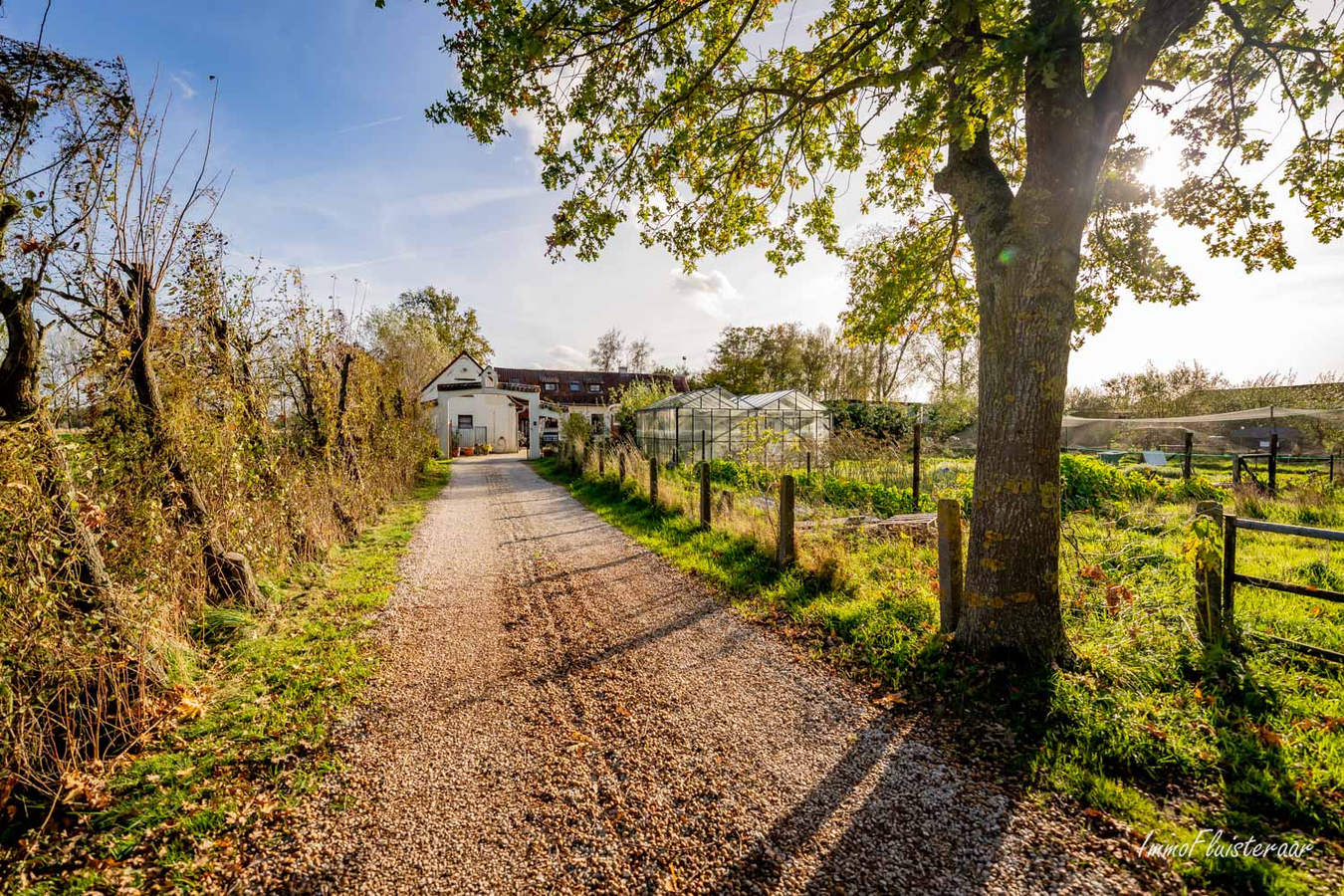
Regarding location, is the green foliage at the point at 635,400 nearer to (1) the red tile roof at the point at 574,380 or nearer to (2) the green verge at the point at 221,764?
(2) the green verge at the point at 221,764

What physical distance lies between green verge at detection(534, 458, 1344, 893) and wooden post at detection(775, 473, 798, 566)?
322 millimetres

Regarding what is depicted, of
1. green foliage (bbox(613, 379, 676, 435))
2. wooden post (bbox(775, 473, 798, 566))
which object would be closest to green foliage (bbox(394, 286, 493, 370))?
green foliage (bbox(613, 379, 676, 435))

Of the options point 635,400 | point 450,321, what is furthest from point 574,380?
point 635,400

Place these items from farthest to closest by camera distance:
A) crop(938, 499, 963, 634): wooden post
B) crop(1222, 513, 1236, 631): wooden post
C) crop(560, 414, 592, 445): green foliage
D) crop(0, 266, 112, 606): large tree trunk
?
1. crop(560, 414, 592, 445): green foliage
2. crop(938, 499, 963, 634): wooden post
3. crop(1222, 513, 1236, 631): wooden post
4. crop(0, 266, 112, 606): large tree trunk

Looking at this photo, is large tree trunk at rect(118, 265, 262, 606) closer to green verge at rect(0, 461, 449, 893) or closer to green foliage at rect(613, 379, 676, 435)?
green verge at rect(0, 461, 449, 893)

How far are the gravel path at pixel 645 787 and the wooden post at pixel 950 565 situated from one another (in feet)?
4.13

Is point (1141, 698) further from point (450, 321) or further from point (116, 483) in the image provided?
point (450, 321)

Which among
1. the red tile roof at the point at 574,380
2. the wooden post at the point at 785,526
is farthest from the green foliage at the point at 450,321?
the wooden post at the point at 785,526

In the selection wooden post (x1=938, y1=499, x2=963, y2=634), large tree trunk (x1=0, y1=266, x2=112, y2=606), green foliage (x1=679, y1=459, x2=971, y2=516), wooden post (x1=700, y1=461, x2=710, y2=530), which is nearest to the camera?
large tree trunk (x1=0, y1=266, x2=112, y2=606)

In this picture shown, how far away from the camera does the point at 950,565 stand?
4.60 metres

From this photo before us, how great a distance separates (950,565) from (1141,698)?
1.46m

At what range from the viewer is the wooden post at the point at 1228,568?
3996mm

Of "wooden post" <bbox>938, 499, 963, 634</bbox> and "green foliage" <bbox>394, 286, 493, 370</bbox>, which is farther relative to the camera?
"green foliage" <bbox>394, 286, 493, 370</bbox>

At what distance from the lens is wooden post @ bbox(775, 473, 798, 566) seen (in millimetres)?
6277
